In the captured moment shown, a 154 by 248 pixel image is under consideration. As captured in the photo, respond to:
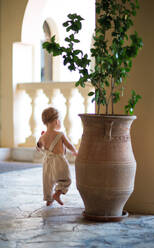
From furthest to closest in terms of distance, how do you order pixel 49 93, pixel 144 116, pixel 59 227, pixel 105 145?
pixel 49 93 < pixel 144 116 < pixel 105 145 < pixel 59 227

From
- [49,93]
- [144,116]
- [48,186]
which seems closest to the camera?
[144,116]

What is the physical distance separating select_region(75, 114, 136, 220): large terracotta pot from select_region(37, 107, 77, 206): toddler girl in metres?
0.52

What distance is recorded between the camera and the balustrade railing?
6547 mm

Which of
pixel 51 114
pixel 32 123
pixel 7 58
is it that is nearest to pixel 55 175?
pixel 51 114

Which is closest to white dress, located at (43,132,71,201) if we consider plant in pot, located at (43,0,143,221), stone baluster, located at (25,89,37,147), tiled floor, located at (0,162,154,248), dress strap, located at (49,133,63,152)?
dress strap, located at (49,133,63,152)

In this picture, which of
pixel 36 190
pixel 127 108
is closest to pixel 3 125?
pixel 36 190

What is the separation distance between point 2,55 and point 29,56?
0.44 meters

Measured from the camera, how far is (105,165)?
3080 millimetres

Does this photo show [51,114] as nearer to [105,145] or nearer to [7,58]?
[105,145]

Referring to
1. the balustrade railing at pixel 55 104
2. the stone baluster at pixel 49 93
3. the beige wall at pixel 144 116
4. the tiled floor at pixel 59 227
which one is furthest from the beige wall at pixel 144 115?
the stone baluster at pixel 49 93

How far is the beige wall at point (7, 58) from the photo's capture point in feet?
22.5

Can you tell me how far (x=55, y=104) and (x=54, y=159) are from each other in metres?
3.08

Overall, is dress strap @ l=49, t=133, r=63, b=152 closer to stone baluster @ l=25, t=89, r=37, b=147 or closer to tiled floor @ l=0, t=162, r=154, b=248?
tiled floor @ l=0, t=162, r=154, b=248

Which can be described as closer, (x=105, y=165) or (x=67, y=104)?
(x=105, y=165)
